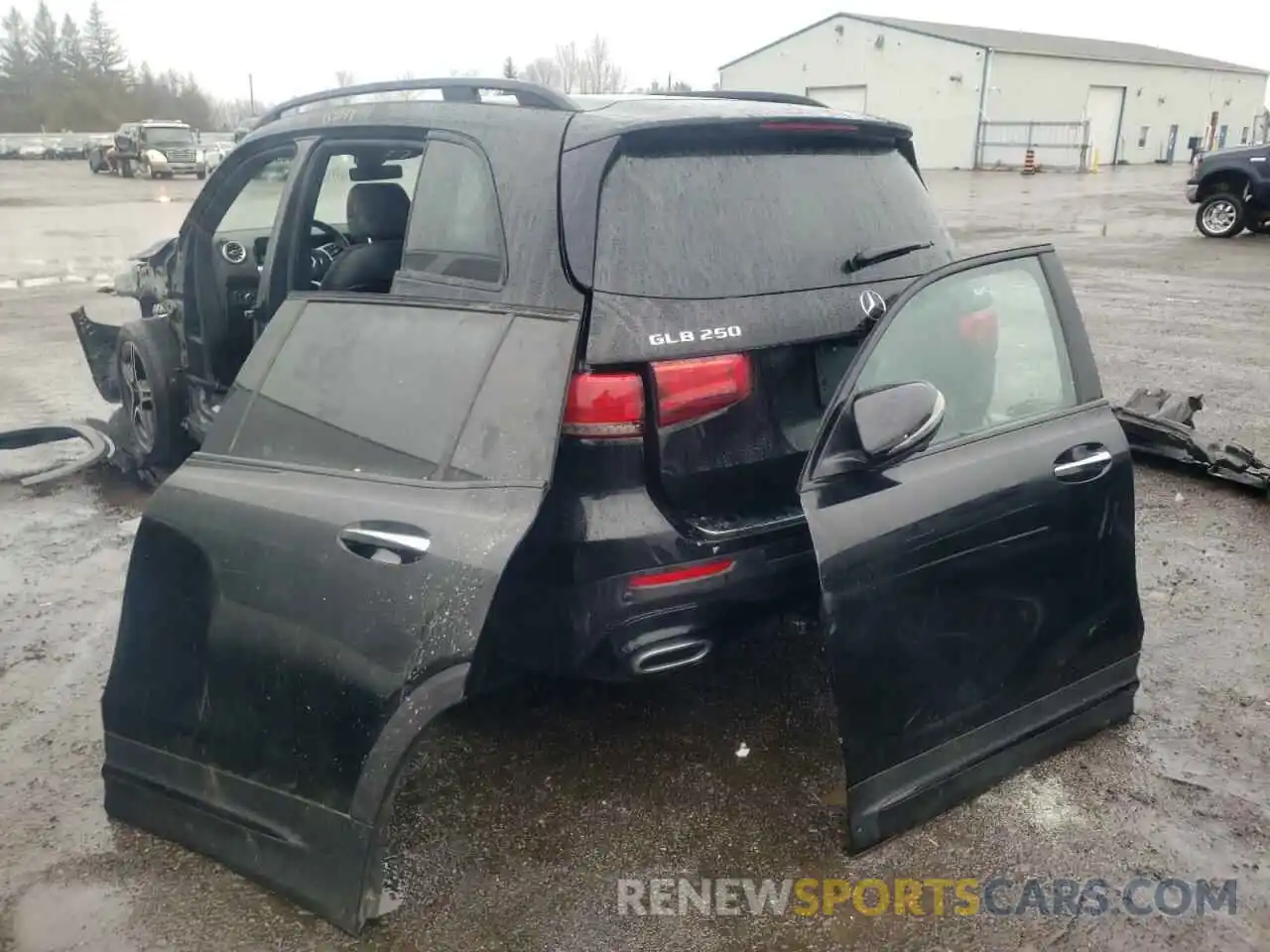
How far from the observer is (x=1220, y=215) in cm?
1739

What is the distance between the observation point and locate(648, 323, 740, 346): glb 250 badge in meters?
2.61

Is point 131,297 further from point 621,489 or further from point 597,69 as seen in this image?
point 597,69

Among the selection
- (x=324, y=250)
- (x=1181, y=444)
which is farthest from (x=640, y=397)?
(x=1181, y=444)

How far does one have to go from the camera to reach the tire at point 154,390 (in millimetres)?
5246

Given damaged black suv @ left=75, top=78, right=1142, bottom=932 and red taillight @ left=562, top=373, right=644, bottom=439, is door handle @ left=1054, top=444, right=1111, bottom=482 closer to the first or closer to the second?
damaged black suv @ left=75, top=78, right=1142, bottom=932

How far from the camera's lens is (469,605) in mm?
2293

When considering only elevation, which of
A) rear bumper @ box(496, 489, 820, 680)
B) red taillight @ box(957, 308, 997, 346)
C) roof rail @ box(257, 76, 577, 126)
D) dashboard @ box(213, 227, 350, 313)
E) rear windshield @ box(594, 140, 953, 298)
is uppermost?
roof rail @ box(257, 76, 577, 126)

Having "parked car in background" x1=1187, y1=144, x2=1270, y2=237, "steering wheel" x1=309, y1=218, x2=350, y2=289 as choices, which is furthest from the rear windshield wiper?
"parked car in background" x1=1187, y1=144, x2=1270, y2=237

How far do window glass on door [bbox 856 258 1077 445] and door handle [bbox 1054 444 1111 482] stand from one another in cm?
16

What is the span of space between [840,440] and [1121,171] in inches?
1838

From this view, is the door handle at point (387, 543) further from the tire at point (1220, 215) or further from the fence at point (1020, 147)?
the fence at point (1020, 147)

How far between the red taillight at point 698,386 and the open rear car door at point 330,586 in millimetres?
255

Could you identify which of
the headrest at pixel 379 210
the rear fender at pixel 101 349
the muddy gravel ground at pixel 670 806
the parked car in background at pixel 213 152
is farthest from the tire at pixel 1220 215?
the parked car in background at pixel 213 152

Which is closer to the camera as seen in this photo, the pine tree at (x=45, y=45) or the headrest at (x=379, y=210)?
the headrest at (x=379, y=210)
